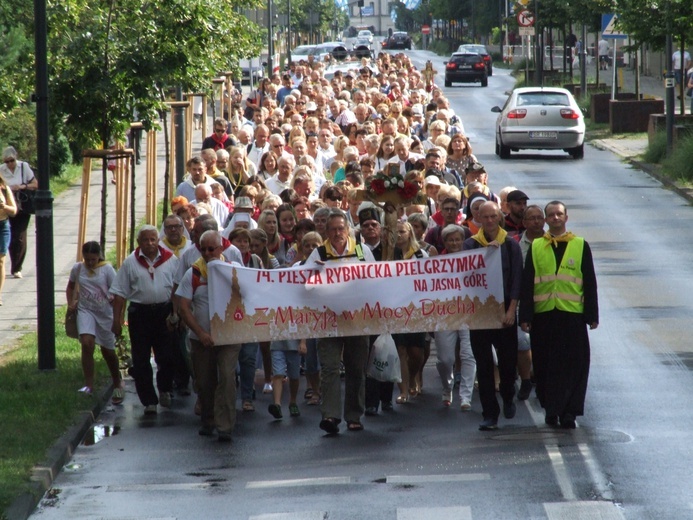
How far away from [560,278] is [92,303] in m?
4.07

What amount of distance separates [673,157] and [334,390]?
20.1 meters

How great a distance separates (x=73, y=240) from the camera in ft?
73.4

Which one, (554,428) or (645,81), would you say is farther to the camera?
(645,81)

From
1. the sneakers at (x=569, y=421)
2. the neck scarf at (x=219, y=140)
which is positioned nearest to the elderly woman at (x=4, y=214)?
the neck scarf at (x=219, y=140)

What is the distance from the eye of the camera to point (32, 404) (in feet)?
39.8

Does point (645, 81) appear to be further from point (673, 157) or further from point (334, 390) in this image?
point (334, 390)

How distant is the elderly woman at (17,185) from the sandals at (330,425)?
7.67 m

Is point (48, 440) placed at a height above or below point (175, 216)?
below

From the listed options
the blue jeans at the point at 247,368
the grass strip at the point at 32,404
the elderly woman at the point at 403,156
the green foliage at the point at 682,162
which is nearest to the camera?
the grass strip at the point at 32,404

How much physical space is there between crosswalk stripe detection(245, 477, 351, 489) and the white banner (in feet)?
5.94

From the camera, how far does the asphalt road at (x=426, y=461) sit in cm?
909

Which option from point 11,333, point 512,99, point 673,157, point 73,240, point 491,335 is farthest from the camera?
point 512,99

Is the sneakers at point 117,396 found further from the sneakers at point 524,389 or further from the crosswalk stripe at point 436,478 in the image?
the crosswalk stripe at point 436,478

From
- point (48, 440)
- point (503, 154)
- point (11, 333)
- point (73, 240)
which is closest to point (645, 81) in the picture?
point (503, 154)
